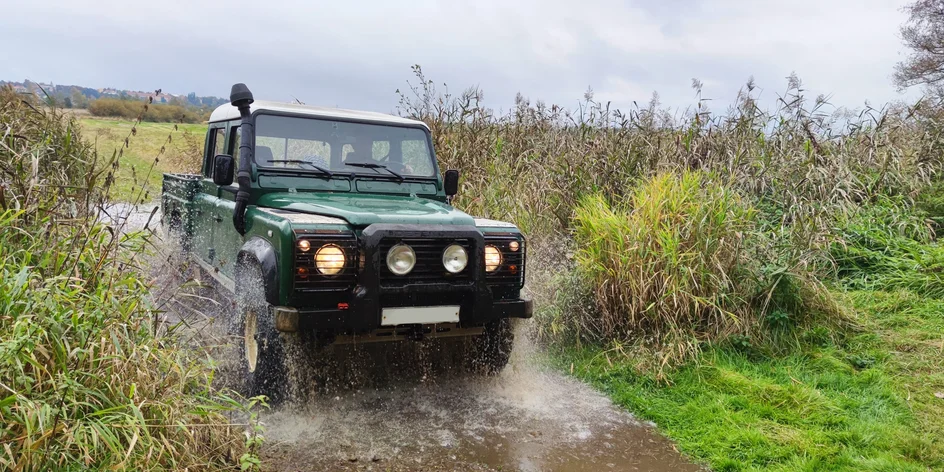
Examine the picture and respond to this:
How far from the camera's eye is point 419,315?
4094 mm

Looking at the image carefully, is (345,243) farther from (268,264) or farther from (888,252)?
(888,252)

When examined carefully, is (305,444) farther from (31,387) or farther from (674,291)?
(674,291)

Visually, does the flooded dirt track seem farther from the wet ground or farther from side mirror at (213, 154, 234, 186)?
side mirror at (213, 154, 234, 186)

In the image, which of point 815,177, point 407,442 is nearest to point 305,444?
point 407,442

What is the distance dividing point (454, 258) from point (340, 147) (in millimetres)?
1713

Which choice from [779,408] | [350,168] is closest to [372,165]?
[350,168]

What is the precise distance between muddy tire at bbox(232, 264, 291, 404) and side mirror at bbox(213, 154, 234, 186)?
786 millimetres

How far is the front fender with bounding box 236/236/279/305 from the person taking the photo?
Result: 12.9 feet

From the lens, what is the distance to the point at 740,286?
533cm

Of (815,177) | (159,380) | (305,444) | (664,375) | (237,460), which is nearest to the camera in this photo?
(159,380)

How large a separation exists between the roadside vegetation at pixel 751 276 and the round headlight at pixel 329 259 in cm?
222

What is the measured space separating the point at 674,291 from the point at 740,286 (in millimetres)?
642

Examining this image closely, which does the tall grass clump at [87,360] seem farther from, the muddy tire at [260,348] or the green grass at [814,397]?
the green grass at [814,397]

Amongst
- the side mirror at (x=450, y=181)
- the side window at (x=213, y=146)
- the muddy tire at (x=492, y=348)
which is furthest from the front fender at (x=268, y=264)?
the side window at (x=213, y=146)
